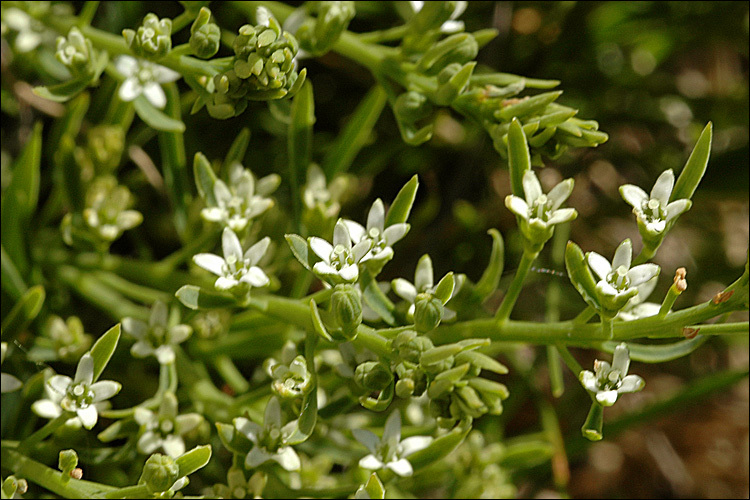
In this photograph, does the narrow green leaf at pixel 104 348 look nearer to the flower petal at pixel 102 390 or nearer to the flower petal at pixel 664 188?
the flower petal at pixel 102 390

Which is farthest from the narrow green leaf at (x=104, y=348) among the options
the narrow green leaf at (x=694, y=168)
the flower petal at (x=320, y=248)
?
the narrow green leaf at (x=694, y=168)

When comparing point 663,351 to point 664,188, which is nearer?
point 664,188

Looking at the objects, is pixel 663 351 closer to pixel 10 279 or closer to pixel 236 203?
pixel 236 203

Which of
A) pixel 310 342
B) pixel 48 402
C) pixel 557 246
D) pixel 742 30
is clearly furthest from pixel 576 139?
pixel 742 30

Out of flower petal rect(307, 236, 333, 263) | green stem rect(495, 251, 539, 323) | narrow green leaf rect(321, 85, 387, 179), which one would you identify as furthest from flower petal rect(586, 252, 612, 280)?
narrow green leaf rect(321, 85, 387, 179)

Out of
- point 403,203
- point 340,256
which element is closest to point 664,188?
point 403,203

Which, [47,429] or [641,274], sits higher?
[641,274]
